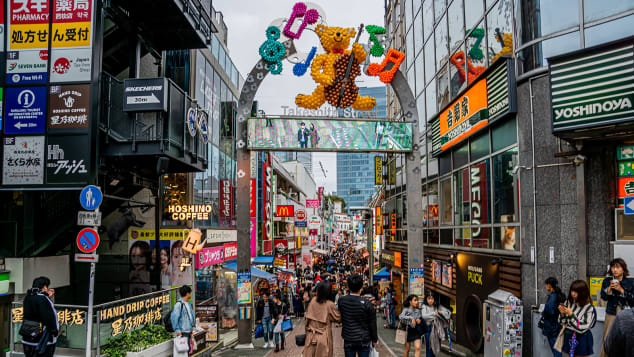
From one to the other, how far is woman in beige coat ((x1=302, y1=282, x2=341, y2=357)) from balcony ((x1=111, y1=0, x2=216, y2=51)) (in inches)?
422

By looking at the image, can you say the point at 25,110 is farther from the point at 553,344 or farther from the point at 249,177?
the point at 553,344

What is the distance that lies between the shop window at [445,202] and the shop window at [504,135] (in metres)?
4.82

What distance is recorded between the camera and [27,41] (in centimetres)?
1280

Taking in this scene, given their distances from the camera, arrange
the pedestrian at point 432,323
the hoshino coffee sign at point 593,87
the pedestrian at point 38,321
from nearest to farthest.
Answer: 1. the pedestrian at point 38,321
2. the hoshino coffee sign at point 593,87
3. the pedestrian at point 432,323

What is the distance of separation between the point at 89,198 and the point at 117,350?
9.35 feet

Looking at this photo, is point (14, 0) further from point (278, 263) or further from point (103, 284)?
point (278, 263)

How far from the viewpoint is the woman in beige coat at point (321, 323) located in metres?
6.89

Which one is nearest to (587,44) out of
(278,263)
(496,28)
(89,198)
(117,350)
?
(496,28)

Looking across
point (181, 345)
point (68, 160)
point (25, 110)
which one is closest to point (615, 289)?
point (181, 345)

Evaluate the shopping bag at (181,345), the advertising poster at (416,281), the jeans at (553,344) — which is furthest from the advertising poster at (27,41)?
the jeans at (553,344)

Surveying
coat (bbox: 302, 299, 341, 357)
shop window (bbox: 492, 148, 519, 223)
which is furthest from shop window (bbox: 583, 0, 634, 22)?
coat (bbox: 302, 299, 341, 357)

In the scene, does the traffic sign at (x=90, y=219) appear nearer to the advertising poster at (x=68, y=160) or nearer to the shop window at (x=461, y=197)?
the advertising poster at (x=68, y=160)

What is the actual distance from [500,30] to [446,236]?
310 inches

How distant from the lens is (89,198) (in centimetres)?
938
